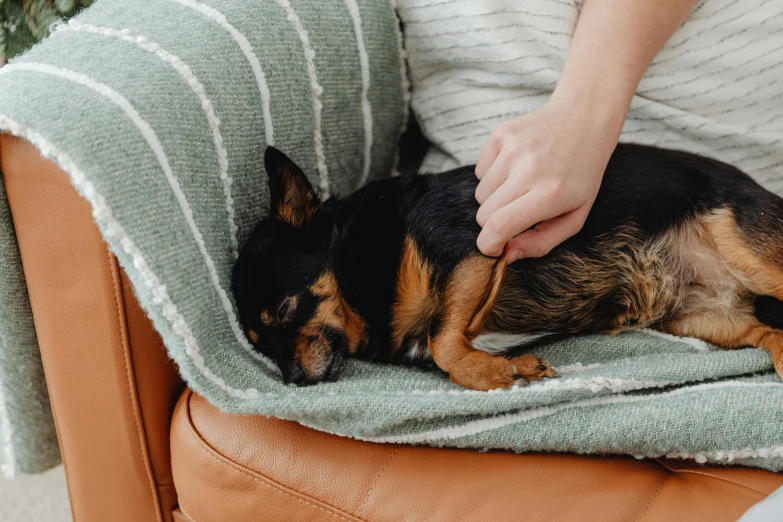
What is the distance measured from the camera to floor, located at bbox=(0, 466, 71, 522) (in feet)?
7.29

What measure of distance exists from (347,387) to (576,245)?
666mm

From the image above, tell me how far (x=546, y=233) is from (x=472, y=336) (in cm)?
29

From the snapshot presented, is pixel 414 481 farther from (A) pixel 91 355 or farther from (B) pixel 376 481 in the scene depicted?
(A) pixel 91 355

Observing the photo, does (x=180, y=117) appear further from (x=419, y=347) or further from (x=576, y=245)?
(x=576, y=245)

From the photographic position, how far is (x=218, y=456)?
1376 millimetres

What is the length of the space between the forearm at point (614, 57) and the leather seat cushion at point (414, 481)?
2.48ft

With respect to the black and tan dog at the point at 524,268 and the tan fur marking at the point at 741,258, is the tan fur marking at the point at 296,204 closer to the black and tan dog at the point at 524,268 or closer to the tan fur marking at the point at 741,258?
the black and tan dog at the point at 524,268

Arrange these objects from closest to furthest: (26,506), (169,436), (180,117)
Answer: (180,117) < (169,436) < (26,506)

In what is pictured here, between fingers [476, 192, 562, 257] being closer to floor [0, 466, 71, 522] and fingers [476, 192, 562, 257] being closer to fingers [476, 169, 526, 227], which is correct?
fingers [476, 169, 526, 227]

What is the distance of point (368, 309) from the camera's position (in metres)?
1.66

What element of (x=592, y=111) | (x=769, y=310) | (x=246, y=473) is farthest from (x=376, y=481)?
(x=769, y=310)

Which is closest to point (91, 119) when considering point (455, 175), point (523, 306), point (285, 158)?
point (285, 158)

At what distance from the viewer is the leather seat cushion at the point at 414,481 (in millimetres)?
1209

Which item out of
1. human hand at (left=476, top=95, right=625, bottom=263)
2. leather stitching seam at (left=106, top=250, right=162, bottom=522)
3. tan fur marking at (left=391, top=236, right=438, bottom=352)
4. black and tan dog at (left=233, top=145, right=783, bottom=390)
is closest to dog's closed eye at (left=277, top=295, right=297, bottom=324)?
black and tan dog at (left=233, top=145, right=783, bottom=390)
